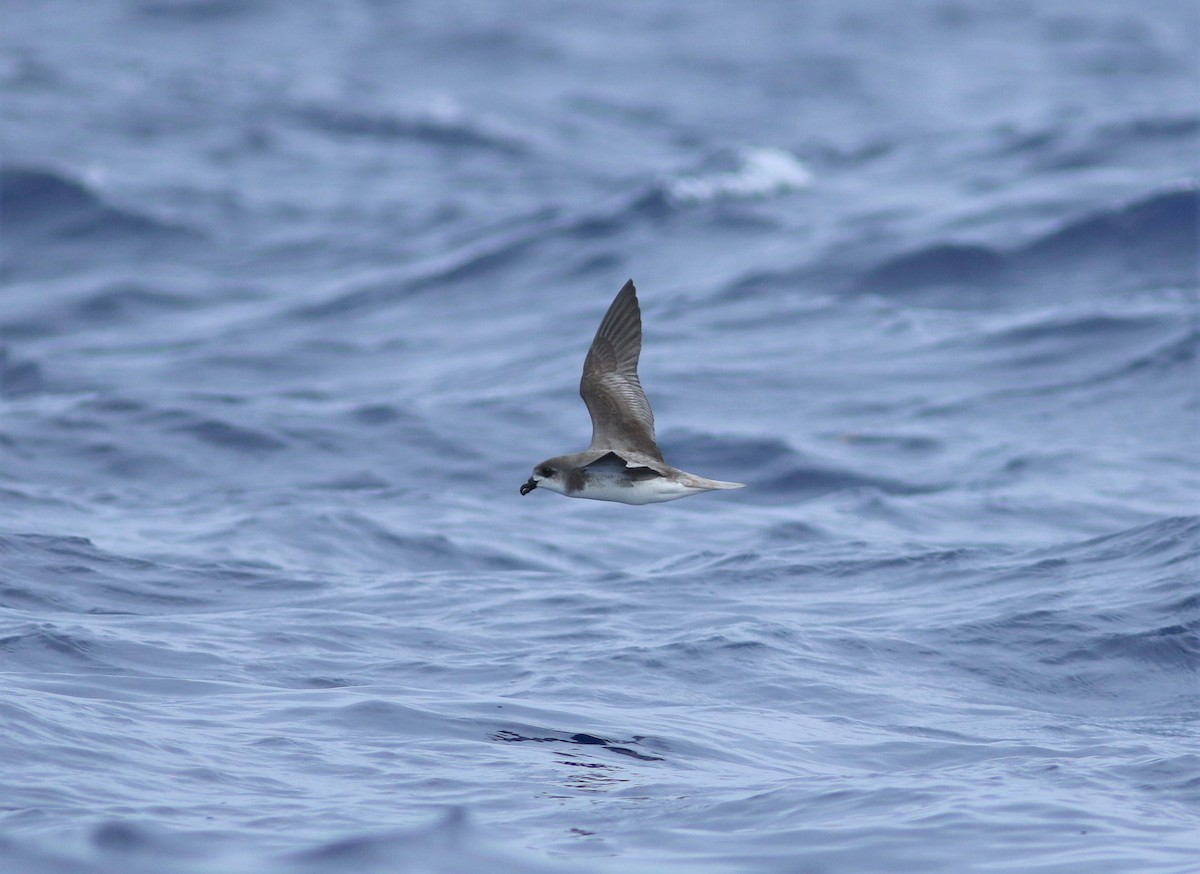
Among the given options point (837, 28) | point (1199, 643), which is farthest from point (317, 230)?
point (837, 28)

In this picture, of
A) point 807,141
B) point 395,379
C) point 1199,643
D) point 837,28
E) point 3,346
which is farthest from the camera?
point 837,28

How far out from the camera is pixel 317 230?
25.8 m

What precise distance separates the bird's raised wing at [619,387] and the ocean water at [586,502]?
1397mm

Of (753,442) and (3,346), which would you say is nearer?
(753,442)

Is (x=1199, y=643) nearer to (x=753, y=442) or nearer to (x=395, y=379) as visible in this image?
(x=753, y=442)

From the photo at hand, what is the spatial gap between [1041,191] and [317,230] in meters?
10.5

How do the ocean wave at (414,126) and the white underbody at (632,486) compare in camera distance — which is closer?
the white underbody at (632,486)

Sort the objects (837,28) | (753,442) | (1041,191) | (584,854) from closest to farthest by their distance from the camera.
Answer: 1. (584,854)
2. (753,442)
3. (1041,191)
4. (837,28)

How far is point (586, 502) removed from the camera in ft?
49.6

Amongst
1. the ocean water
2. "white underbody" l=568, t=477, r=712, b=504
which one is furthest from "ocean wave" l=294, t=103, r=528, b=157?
"white underbody" l=568, t=477, r=712, b=504

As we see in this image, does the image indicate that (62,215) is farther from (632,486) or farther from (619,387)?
Result: (632,486)

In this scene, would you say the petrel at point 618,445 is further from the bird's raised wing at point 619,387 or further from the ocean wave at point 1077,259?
the ocean wave at point 1077,259

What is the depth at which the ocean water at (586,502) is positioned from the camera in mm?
7684

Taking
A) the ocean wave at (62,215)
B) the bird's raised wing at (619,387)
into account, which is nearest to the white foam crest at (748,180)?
the ocean wave at (62,215)
